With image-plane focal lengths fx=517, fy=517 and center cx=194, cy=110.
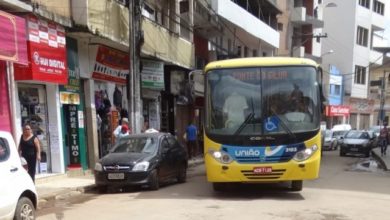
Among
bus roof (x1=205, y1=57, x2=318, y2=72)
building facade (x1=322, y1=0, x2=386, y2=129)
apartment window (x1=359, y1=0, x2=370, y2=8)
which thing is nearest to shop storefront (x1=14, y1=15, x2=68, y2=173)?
bus roof (x1=205, y1=57, x2=318, y2=72)

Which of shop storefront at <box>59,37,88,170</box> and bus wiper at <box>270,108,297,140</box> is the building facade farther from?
bus wiper at <box>270,108,297,140</box>

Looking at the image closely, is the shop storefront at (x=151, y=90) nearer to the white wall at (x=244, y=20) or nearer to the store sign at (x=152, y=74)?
the store sign at (x=152, y=74)

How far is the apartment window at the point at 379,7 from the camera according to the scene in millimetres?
62800

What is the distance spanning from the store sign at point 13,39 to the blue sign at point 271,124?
254 inches

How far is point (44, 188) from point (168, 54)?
1079cm

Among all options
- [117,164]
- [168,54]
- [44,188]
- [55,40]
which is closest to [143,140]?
[117,164]

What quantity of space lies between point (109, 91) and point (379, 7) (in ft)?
172

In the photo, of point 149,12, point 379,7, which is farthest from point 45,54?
point 379,7

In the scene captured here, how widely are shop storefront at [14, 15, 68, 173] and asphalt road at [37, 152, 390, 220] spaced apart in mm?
3145

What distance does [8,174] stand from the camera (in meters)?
7.70

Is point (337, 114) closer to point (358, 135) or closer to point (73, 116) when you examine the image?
point (358, 135)

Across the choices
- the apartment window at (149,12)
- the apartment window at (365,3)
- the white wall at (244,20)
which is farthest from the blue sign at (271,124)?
the apartment window at (365,3)

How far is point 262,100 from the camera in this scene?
11.4 metres

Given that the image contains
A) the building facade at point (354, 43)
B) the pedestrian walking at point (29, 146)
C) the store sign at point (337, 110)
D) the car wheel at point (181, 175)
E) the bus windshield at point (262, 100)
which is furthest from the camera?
the building facade at point (354, 43)
